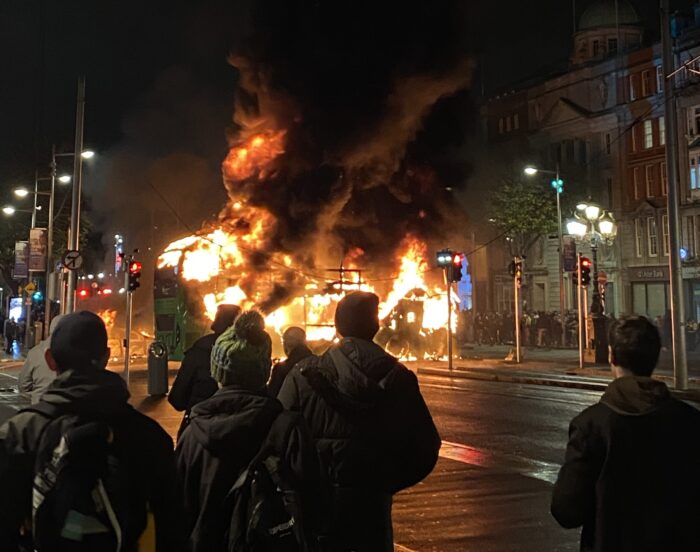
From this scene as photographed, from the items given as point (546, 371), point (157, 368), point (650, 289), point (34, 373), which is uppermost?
point (650, 289)

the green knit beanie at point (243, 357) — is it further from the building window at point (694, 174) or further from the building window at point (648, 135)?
the building window at point (648, 135)

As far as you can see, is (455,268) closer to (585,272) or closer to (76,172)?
(585,272)

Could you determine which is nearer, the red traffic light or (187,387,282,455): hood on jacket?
(187,387,282,455): hood on jacket

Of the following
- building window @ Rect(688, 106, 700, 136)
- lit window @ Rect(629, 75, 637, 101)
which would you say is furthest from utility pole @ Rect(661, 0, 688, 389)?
lit window @ Rect(629, 75, 637, 101)

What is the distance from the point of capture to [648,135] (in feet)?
141

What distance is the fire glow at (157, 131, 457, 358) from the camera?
30078 millimetres

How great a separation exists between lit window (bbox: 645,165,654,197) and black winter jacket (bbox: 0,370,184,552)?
4387cm

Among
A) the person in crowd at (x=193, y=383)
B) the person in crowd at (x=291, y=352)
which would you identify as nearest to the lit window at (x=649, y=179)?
the person in crowd at (x=291, y=352)

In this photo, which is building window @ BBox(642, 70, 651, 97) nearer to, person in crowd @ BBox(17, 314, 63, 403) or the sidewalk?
the sidewalk

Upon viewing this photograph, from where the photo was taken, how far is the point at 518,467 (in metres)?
9.05

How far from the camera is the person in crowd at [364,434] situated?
341 centimetres

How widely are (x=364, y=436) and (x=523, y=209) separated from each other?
41.7 meters

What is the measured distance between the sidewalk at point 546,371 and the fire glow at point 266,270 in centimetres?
359

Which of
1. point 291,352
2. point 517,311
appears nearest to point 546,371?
point 517,311
